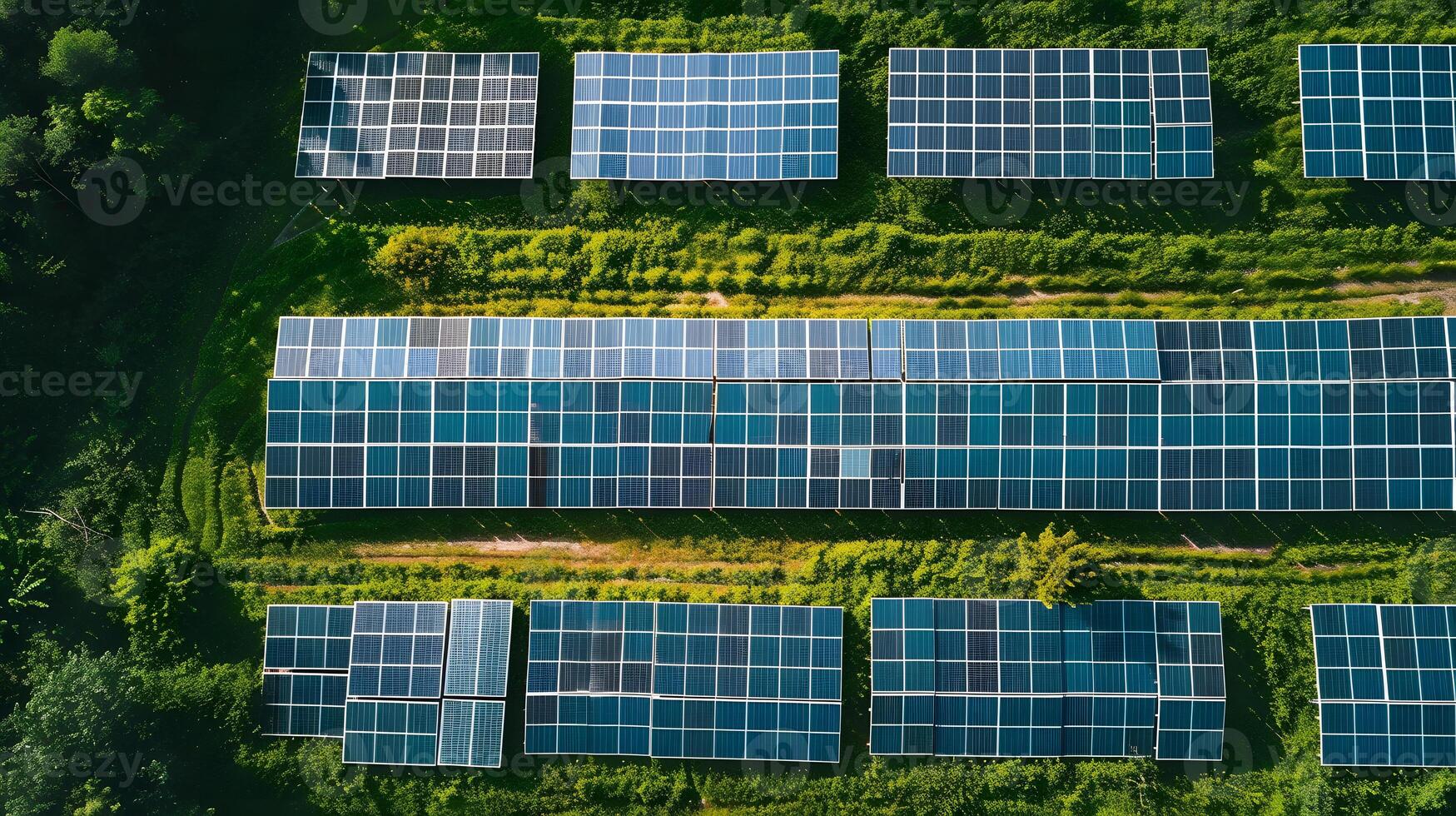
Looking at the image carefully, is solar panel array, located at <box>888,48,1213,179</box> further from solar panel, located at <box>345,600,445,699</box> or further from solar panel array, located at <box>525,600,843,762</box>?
solar panel, located at <box>345,600,445,699</box>

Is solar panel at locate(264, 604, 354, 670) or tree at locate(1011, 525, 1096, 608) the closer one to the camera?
tree at locate(1011, 525, 1096, 608)

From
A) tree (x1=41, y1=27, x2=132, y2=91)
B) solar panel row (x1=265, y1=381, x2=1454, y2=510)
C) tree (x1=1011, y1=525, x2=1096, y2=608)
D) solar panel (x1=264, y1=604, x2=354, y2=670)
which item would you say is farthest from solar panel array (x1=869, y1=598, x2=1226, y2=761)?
tree (x1=41, y1=27, x2=132, y2=91)

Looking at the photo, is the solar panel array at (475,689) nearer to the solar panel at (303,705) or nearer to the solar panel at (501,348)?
the solar panel at (303,705)

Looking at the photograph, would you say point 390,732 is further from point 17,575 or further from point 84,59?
point 84,59

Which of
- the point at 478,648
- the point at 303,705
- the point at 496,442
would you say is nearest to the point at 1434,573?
the point at 496,442

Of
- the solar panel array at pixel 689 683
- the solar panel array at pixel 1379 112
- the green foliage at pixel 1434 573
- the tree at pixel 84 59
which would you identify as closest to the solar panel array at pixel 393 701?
the solar panel array at pixel 689 683

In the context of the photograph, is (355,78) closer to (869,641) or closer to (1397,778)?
(869,641)
